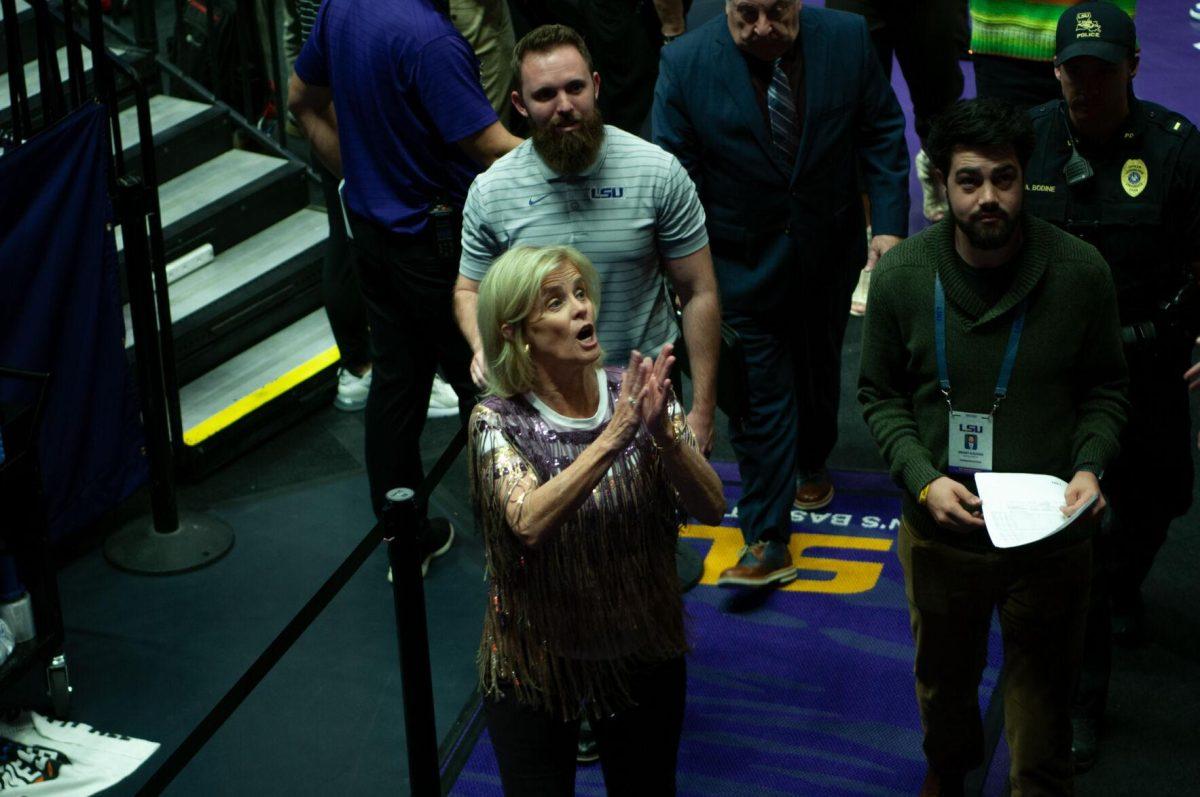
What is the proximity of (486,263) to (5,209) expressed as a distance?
1.55m

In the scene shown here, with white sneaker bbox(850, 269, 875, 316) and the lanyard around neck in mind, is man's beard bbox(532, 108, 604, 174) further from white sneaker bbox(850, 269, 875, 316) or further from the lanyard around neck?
white sneaker bbox(850, 269, 875, 316)

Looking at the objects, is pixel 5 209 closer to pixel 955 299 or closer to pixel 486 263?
pixel 486 263

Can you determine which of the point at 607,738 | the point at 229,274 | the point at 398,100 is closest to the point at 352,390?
the point at 229,274

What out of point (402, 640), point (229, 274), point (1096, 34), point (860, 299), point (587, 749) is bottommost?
point (587, 749)

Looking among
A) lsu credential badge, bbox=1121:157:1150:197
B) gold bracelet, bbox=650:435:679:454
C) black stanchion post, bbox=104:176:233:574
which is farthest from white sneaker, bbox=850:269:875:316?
gold bracelet, bbox=650:435:679:454

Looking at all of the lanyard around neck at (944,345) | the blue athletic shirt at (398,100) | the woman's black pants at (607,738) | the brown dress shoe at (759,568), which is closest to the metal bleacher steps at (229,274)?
the blue athletic shirt at (398,100)

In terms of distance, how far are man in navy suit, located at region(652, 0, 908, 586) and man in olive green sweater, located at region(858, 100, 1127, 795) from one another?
3.02 ft

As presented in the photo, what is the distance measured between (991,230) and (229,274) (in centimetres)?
374

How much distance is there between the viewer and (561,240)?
3746mm

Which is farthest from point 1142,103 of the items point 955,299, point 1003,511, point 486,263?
point 486,263

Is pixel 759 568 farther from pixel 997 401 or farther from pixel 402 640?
pixel 402 640

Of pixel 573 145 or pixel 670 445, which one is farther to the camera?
pixel 573 145

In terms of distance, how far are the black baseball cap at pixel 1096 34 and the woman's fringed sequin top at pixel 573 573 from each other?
1.40 m

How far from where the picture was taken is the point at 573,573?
115 inches
